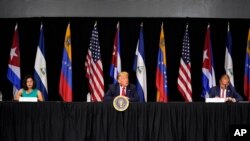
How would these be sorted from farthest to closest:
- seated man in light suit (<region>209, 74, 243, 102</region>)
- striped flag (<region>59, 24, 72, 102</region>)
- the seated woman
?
striped flag (<region>59, 24, 72, 102</region>) < seated man in light suit (<region>209, 74, 243, 102</region>) < the seated woman

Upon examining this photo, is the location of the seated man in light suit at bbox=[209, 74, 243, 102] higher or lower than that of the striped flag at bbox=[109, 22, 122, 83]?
lower

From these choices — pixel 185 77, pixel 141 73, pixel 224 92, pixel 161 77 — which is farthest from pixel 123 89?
pixel 185 77

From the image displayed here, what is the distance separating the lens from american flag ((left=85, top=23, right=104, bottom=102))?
11.7m

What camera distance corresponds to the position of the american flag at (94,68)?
38.4ft

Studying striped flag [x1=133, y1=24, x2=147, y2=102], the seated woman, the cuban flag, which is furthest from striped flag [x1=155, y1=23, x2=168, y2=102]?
the seated woman

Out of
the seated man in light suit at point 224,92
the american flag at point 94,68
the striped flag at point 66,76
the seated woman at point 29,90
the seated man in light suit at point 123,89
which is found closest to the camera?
the seated man in light suit at point 123,89

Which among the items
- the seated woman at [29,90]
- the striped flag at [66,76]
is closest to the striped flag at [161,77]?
the striped flag at [66,76]

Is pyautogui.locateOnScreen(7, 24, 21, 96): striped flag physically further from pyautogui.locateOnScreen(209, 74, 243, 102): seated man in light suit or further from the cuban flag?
pyautogui.locateOnScreen(209, 74, 243, 102): seated man in light suit

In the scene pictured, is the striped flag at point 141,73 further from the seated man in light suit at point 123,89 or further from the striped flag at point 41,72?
the seated man in light suit at point 123,89

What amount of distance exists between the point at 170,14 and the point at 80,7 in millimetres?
1929

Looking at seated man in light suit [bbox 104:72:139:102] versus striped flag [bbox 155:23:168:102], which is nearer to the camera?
seated man in light suit [bbox 104:72:139:102]

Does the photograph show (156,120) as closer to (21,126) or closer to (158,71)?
(21,126)

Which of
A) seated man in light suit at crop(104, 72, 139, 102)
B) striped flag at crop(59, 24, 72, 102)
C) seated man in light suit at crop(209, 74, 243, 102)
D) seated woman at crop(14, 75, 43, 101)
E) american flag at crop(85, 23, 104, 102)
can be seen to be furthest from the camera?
striped flag at crop(59, 24, 72, 102)

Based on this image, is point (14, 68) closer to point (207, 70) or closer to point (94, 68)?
point (94, 68)
